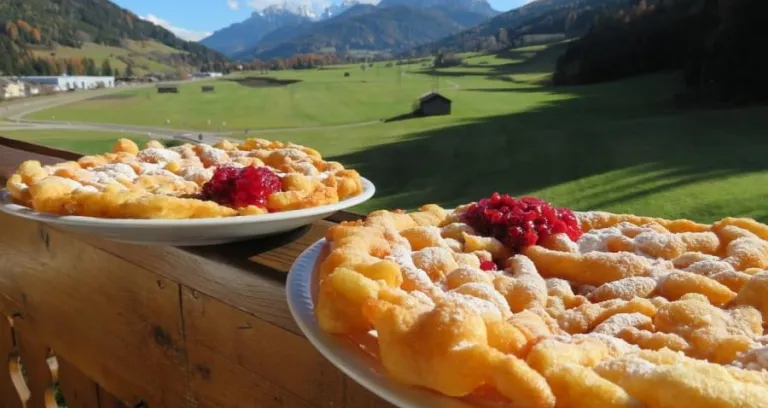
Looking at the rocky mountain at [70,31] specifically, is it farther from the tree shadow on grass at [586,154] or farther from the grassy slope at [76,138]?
the tree shadow on grass at [586,154]

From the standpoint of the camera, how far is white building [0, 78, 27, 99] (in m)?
13.5

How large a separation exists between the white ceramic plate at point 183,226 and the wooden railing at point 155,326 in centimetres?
4

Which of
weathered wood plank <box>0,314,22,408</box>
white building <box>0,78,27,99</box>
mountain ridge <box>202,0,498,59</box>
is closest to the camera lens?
weathered wood plank <box>0,314,22,408</box>

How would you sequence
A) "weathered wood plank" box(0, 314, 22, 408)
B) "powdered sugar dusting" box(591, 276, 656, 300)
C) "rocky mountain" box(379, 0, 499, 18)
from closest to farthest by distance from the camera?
"powdered sugar dusting" box(591, 276, 656, 300) → "weathered wood plank" box(0, 314, 22, 408) → "rocky mountain" box(379, 0, 499, 18)

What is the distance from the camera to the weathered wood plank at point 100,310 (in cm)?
125

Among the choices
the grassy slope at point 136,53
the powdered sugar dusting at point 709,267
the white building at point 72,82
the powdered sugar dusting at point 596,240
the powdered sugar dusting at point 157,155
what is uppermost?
the grassy slope at point 136,53

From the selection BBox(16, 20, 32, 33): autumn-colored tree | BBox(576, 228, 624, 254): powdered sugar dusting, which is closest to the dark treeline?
BBox(576, 228, 624, 254): powdered sugar dusting

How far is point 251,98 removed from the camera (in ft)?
122

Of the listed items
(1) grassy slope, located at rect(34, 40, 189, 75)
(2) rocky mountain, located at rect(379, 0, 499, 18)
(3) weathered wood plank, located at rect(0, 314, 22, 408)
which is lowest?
(3) weathered wood plank, located at rect(0, 314, 22, 408)

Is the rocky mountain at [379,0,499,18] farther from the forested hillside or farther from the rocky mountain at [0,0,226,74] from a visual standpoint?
the rocky mountain at [0,0,226,74]

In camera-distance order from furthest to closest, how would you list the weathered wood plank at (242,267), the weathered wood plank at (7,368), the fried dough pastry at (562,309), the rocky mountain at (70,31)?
the rocky mountain at (70,31) < the weathered wood plank at (7,368) < the weathered wood plank at (242,267) < the fried dough pastry at (562,309)

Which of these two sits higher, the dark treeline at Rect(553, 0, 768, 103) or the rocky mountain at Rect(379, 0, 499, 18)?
the rocky mountain at Rect(379, 0, 499, 18)

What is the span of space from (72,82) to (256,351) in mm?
24737

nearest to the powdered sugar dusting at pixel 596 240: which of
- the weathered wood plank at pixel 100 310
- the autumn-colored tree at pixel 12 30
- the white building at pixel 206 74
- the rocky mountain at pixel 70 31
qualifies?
the weathered wood plank at pixel 100 310
